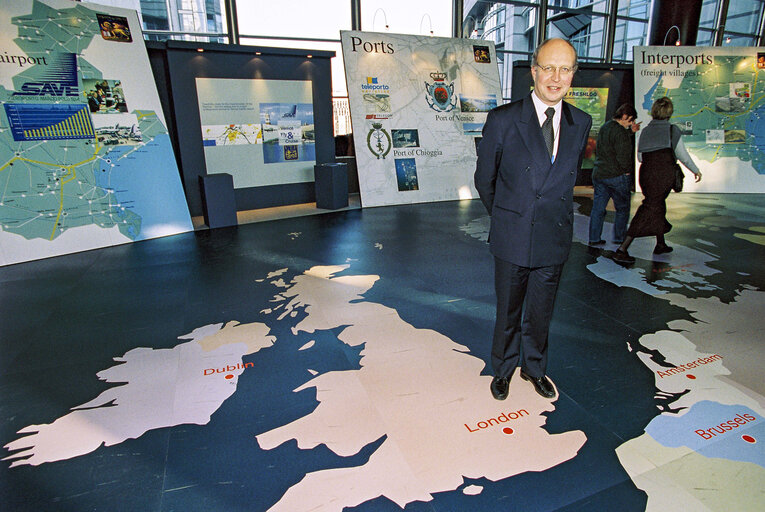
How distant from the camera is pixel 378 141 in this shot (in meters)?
7.54

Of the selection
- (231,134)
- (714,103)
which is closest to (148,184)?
(231,134)

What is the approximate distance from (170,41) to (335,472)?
6.76 m

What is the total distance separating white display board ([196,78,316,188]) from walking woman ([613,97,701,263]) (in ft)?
17.7

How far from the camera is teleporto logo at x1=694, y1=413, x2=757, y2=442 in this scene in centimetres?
201

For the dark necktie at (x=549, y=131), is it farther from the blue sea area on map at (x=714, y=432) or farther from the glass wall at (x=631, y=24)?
the glass wall at (x=631, y=24)

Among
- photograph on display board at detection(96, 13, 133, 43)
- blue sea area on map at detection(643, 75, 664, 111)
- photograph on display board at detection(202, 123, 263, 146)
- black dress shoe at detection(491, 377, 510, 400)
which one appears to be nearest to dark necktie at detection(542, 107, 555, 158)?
black dress shoe at detection(491, 377, 510, 400)

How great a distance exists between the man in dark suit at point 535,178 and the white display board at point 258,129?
599 centimetres

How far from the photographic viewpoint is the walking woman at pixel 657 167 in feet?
13.7

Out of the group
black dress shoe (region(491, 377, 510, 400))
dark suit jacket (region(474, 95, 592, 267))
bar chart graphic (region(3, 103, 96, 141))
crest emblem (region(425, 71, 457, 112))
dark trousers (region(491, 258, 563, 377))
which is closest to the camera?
dark suit jacket (region(474, 95, 592, 267))

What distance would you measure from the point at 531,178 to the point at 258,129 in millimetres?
6309

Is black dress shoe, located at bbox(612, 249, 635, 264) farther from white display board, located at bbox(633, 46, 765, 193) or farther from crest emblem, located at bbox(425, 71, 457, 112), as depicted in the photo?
white display board, located at bbox(633, 46, 765, 193)

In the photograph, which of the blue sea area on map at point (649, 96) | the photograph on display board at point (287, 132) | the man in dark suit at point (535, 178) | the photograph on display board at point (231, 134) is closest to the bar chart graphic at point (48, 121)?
the photograph on display board at point (231, 134)

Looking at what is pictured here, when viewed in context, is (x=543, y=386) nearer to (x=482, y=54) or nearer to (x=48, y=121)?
(x=48, y=121)

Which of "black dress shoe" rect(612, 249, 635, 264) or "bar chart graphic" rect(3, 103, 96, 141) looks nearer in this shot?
"black dress shoe" rect(612, 249, 635, 264)
